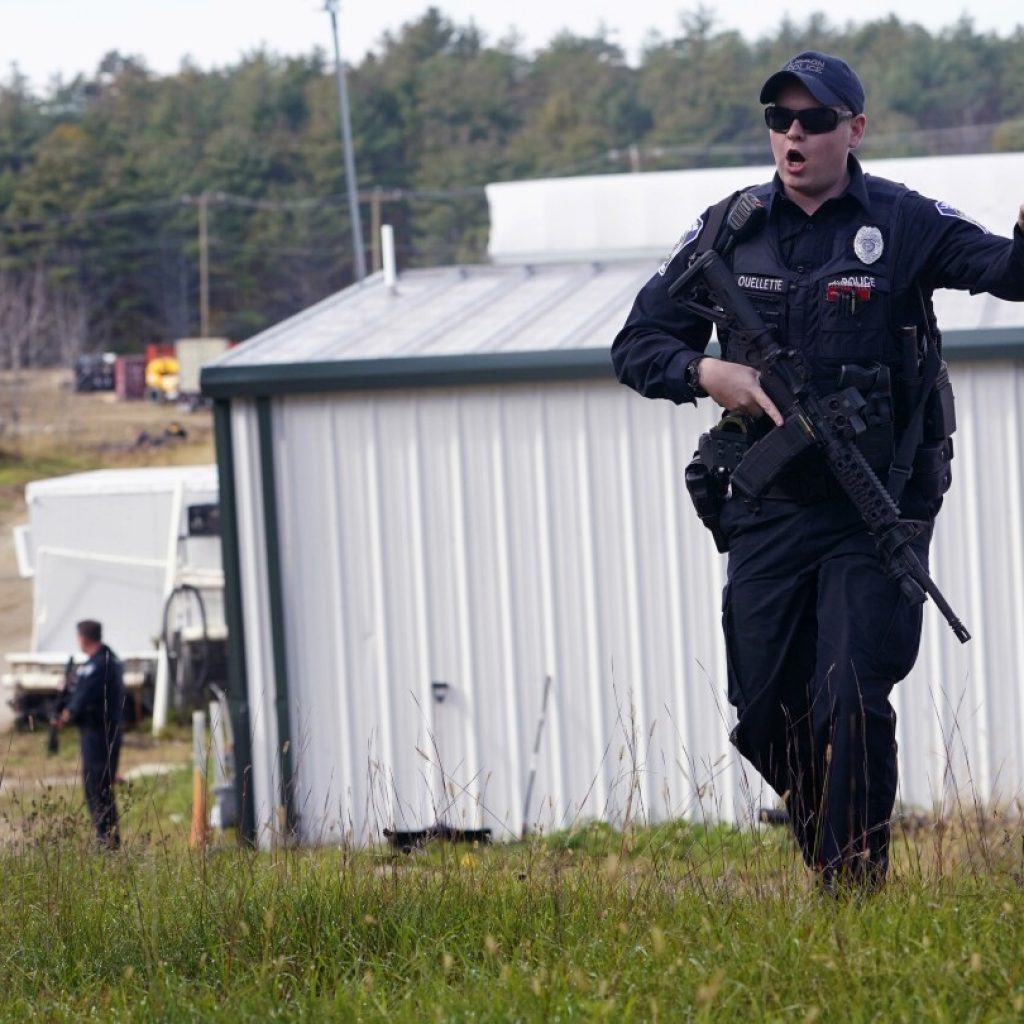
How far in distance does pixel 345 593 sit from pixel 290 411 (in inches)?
42.2

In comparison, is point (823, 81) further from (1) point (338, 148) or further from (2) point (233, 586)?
(1) point (338, 148)

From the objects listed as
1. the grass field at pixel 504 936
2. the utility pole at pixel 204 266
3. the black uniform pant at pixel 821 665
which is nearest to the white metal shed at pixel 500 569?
the grass field at pixel 504 936

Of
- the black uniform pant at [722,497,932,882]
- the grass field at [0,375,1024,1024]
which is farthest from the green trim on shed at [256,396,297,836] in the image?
the black uniform pant at [722,497,932,882]

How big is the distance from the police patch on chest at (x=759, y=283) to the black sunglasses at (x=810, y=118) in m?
0.34

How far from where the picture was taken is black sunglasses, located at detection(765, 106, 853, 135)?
3.99 meters

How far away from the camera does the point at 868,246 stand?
13.2 ft

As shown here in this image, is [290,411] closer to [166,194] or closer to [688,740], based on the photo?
[688,740]

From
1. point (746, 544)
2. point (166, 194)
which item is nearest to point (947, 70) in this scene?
point (166, 194)

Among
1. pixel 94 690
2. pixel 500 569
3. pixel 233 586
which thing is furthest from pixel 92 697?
pixel 500 569

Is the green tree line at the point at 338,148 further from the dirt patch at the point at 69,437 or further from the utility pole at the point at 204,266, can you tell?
the dirt patch at the point at 69,437

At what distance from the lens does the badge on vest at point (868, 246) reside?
4008 mm

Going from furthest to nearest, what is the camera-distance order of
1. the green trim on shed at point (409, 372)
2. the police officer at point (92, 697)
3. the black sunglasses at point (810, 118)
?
the police officer at point (92, 697), the green trim on shed at point (409, 372), the black sunglasses at point (810, 118)

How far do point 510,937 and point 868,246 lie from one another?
5.62ft

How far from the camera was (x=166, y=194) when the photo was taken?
2729 inches
